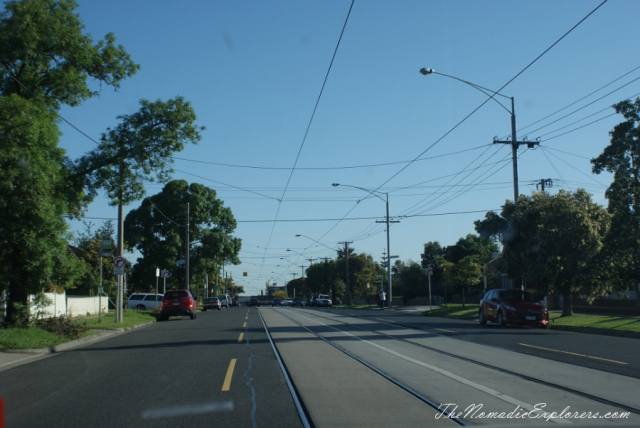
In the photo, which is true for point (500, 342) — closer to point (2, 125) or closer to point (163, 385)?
point (163, 385)

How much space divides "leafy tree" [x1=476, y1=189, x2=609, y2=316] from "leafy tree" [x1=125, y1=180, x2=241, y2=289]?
109 ft

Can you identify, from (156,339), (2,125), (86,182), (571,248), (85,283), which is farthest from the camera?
(85,283)

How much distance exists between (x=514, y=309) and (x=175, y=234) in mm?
35969

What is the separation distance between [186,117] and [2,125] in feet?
24.7

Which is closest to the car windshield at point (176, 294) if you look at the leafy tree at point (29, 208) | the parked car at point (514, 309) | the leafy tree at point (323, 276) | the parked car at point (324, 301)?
the leafy tree at point (29, 208)

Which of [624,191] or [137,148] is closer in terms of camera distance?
[137,148]

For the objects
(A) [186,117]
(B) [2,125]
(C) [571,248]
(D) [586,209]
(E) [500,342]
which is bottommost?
(E) [500,342]

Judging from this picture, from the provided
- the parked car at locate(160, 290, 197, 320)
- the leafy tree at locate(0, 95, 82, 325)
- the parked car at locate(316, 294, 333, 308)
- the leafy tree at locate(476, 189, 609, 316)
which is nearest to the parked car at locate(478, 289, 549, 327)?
the leafy tree at locate(476, 189, 609, 316)

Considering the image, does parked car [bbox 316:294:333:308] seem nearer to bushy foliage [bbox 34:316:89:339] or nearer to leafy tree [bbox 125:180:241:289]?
leafy tree [bbox 125:180:241:289]

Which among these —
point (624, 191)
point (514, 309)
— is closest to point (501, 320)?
point (514, 309)

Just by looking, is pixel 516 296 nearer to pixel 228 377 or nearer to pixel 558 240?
pixel 558 240

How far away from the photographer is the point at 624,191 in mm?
30047

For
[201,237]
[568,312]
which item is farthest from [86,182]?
[201,237]

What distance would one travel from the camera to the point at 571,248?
2505 centimetres
